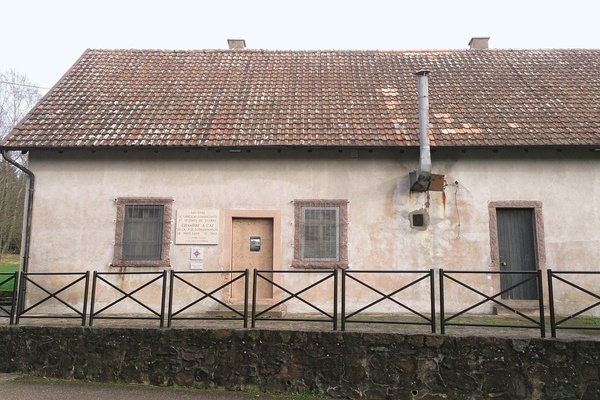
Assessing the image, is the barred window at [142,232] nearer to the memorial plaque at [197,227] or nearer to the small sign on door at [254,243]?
the memorial plaque at [197,227]

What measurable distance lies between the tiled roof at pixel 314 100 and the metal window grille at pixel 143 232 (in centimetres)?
146

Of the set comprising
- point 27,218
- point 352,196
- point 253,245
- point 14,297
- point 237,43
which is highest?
point 237,43

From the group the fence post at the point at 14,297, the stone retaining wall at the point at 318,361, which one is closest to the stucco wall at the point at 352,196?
the fence post at the point at 14,297

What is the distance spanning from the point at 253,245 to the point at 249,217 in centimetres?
63

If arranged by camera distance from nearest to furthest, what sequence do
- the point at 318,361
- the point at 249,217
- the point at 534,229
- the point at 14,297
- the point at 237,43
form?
the point at 318,361
the point at 14,297
the point at 534,229
the point at 249,217
the point at 237,43

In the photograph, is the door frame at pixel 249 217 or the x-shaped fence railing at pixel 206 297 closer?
the x-shaped fence railing at pixel 206 297

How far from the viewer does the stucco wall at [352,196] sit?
948cm

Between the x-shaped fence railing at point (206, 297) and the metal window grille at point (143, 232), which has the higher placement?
the metal window grille at point (143, 232)

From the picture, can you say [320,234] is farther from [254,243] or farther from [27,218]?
[27,218]

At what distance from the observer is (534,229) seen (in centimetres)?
954

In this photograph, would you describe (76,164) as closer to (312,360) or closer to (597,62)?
(312,360)

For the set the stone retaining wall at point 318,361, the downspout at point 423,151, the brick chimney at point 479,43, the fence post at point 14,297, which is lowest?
the stone retaining wall at point 318,361

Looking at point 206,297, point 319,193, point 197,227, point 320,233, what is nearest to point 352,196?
point 319,193

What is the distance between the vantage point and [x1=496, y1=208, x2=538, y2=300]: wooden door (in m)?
9.48
